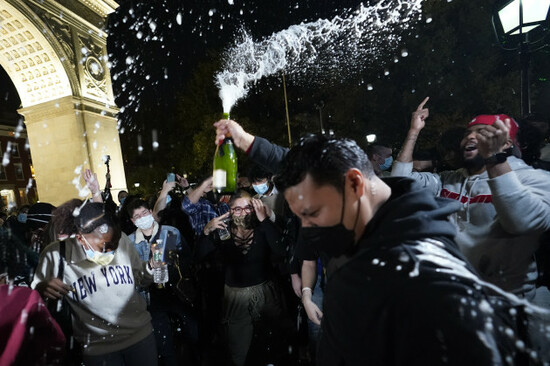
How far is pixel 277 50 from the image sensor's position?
16859 millimetres

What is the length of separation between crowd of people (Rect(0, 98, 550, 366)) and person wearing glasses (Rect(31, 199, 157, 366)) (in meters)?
0.01

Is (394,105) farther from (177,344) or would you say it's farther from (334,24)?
(177,344)

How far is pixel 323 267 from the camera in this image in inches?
119

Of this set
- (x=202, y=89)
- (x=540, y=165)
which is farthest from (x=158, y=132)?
(x=540, y=165)

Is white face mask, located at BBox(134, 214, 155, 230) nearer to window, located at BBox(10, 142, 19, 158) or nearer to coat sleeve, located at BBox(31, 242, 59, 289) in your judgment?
coat sleeve, located at BBox(31, 242, 59, 289)

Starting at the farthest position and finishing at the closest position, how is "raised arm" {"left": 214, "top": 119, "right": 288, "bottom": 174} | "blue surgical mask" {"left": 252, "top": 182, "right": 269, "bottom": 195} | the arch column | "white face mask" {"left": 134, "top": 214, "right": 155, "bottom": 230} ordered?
the arch column < "blue surgical mask" {"left": 252, "top": 182, "right": 269, "bottom": 195} < "white face mask" {"left": 134, "top": 214, "right": 155, "bottom": 230} < "raised arm" {"left": 214, "top": 119, "right": 288, "bottom": 174}

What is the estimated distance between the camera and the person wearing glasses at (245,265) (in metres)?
3.99

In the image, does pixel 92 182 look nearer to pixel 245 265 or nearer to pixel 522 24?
pixel 245 265

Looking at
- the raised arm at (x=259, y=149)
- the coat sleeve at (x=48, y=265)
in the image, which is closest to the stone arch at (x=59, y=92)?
the coat sleeve at (x=48, y=265)

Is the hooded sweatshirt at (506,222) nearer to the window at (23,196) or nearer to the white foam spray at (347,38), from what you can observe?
the white foam spray at (347,38)

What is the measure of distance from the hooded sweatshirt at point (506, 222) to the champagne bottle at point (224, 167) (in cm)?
219

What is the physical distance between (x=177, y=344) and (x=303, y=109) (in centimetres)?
2122

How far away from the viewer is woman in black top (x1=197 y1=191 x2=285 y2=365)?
13.1 ft

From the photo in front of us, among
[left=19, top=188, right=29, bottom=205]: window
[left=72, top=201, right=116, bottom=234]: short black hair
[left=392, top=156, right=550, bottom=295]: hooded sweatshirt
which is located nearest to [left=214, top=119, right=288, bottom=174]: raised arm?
[left=392, top=156, right=550, bottom=295]: hooded sweatshirt
